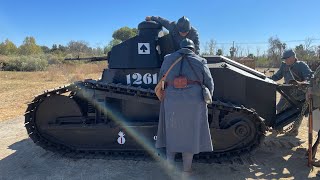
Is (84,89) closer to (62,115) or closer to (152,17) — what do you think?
(62,115)

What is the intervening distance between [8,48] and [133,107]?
81386mm

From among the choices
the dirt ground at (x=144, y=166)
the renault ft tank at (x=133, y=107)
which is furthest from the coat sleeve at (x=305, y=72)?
the dirt ground at (x=144, y=166)

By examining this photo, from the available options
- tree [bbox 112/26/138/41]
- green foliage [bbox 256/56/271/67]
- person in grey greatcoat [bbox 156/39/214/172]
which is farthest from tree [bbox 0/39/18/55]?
person in grey greatcoat [bbox 156/39/214/172]

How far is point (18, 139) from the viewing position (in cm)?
845

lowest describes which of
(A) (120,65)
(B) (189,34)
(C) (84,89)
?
(C) (84,89)

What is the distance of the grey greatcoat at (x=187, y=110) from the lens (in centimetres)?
521

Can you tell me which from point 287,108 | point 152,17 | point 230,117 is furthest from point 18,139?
point 287,108

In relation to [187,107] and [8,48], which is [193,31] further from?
[8,48]

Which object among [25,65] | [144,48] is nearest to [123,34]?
[25,65]

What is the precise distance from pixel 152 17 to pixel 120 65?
1.26 m

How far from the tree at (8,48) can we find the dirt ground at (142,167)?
7112 cm

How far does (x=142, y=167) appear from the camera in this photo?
636 cm

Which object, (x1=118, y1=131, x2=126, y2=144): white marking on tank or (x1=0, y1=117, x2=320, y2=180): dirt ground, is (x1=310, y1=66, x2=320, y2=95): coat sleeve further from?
(x1=118, y1=131, x2=126, y2=144): white marking on tank

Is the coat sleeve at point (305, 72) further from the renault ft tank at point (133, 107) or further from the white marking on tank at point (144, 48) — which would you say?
the white marking on tank at point (144, 48)
